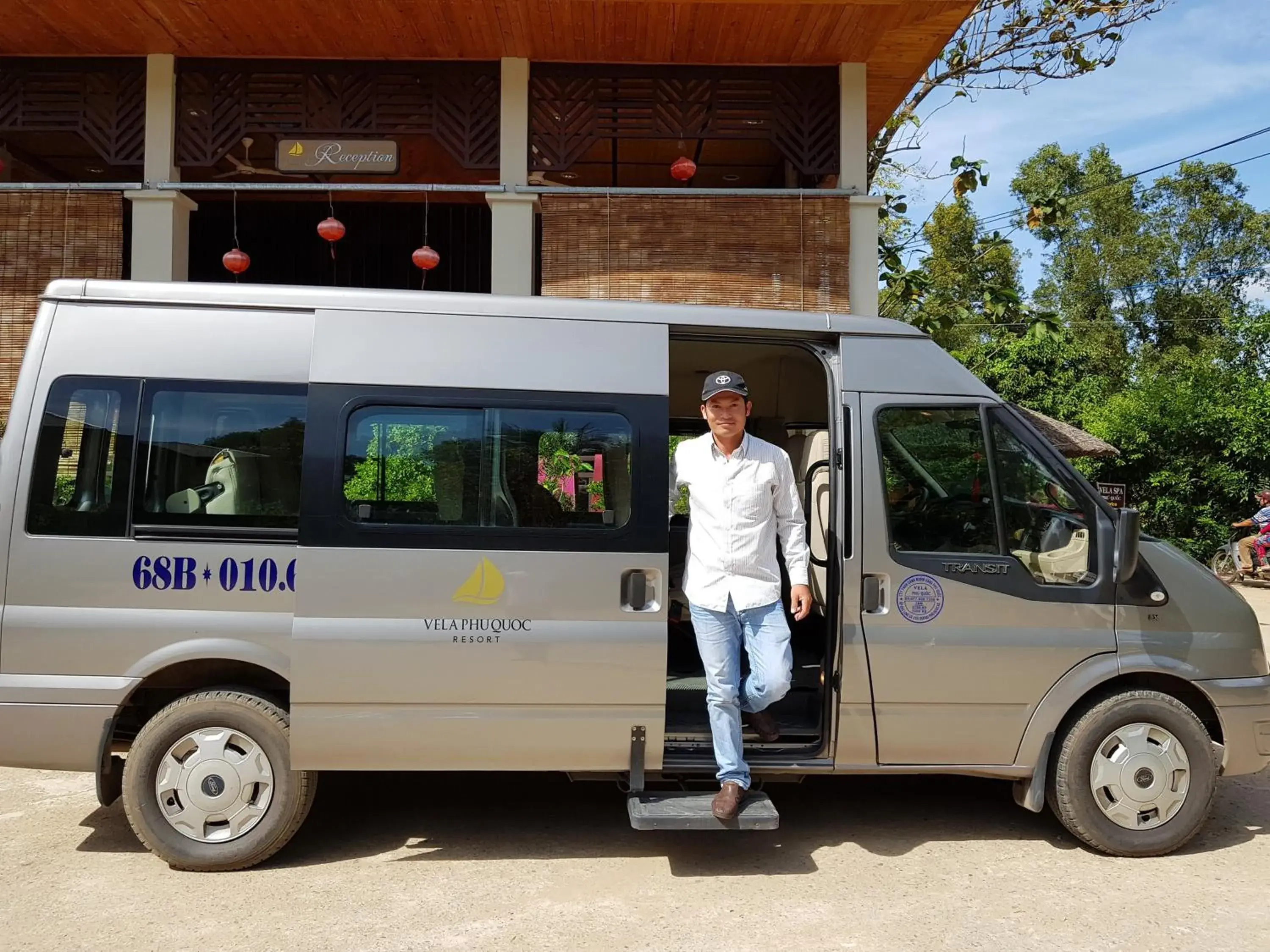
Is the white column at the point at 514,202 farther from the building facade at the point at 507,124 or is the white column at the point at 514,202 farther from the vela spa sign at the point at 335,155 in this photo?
the vela spa sign at the point at 335,155

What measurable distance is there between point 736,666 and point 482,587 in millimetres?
1196

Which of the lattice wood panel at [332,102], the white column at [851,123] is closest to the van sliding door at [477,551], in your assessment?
the lattice wood panel at [332,102]

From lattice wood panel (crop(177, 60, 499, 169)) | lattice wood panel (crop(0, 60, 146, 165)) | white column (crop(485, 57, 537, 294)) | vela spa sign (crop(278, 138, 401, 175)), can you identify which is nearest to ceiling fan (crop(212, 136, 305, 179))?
vela spa sign (crop(278, 138, 401, 175))

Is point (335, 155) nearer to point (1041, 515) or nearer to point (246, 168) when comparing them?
point (246, 168)

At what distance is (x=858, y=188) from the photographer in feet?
27.6

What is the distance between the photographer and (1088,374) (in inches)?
912

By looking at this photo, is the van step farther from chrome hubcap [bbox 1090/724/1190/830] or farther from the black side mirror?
the black side mirror

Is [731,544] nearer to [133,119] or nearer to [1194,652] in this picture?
[1194,652]

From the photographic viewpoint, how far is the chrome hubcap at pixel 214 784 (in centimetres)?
411

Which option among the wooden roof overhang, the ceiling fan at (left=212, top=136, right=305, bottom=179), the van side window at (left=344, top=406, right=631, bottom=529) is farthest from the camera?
the ceiling fan at (left=212, top=136, right=305, bottom=179)

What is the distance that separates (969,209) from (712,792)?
2570 centimetres

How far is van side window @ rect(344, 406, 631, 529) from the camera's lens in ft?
13.6

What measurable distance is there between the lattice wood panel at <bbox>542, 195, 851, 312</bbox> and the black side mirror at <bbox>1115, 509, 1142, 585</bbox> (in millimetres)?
4428

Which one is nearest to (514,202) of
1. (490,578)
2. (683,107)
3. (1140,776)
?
(683,107)
